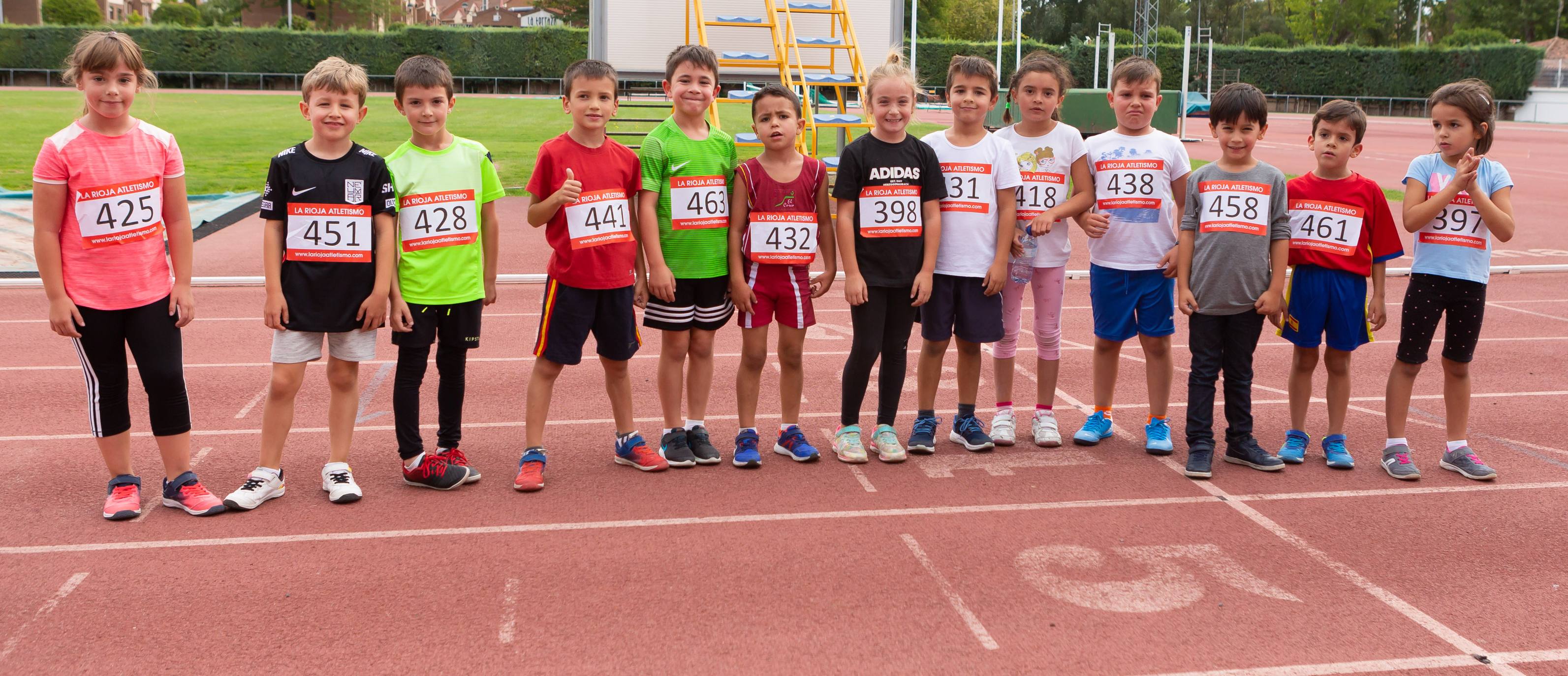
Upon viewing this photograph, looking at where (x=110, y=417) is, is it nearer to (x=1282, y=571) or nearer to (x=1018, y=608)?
(x=1018, y=608)

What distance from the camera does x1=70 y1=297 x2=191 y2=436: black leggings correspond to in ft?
13.1

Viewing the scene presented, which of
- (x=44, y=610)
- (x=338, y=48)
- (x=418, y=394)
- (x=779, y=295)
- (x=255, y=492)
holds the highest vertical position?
(x=338, y=48)

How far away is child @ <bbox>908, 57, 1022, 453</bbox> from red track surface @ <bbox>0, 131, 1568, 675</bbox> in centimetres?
65

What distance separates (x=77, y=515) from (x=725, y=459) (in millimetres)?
2471

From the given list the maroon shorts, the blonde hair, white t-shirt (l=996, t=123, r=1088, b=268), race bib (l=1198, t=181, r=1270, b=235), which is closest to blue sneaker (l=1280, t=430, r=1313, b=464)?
race bib (l=1198, t=181, r=1270, b=235)

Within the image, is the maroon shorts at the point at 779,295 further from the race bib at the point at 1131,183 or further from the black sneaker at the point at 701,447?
the race bib at the point at 1131,183

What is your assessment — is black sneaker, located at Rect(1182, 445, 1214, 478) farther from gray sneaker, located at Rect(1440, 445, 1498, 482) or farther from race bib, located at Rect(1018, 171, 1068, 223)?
race bib, located at Rect(1018, 171, 1068, 223)

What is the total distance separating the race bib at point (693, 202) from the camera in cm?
463

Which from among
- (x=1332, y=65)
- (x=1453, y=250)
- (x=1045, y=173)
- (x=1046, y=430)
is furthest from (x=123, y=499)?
(x=1332, y=65)

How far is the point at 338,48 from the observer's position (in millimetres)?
47000

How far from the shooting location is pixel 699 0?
513 inches

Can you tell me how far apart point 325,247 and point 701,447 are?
1.71 m

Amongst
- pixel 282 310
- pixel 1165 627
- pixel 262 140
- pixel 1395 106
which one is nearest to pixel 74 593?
pixel 282 310

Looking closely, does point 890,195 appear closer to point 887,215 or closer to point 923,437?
point 887,215
